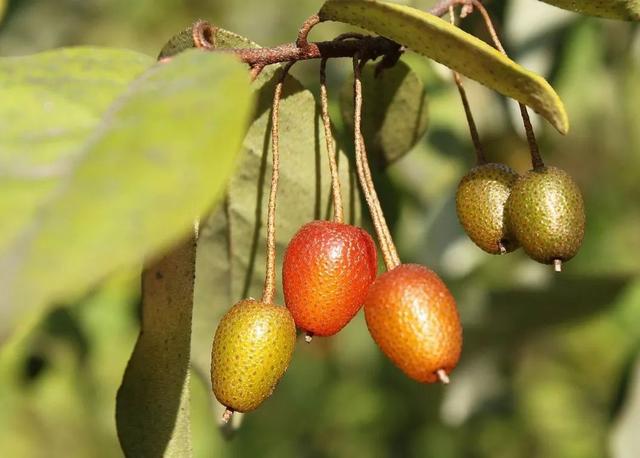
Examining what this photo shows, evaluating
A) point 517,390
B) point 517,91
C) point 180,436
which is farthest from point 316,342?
point 517,91

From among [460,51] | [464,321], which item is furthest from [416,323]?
[464,321]

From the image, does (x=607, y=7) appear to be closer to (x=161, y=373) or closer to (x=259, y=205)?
(x=259, y=205)

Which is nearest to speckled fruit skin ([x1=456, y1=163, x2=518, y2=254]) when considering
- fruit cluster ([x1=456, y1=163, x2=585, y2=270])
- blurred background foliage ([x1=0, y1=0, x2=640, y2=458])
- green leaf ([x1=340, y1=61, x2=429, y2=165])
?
fruit cluster ([x1=456, y1=163, x2=585, y2=270])

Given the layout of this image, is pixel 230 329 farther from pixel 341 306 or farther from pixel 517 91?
pixel 517 91

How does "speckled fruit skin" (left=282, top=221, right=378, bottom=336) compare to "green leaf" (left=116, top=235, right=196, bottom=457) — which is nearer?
"speckled fruit skin" (left=282, top=221, right=378, bottom=336)

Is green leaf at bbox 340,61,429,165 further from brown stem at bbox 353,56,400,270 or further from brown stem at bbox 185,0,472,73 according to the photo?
brown stem at bbox 353,56,400,270

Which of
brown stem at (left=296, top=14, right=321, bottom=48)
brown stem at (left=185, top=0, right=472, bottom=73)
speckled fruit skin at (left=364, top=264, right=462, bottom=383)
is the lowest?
speckled fruit skin at (left=364, top=264, right=462, bottom=383)
